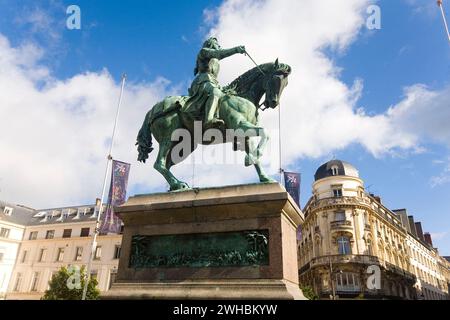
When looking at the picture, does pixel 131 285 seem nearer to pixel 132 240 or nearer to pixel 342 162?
pixel 132 240

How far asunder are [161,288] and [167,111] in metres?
4.09

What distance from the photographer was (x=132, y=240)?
6906 mm

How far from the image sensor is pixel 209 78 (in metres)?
8.52

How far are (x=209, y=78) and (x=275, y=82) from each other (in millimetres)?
1656

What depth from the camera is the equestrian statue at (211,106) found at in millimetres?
7691

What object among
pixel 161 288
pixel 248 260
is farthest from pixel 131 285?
pixel 248 260

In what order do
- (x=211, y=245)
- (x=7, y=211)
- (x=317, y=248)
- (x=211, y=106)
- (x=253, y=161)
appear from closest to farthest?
(x=211, y=245) → (x=253, y=161) → (x=211, y=106) → (x=317, y=248) → (x=7, y=211)

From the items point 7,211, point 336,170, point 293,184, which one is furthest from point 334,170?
point 7,211

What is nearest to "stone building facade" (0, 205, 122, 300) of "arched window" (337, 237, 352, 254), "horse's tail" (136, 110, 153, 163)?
"arched window" (337, 237, 352, 254)

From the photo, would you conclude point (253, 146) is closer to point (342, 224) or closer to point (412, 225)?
point (342, 224)

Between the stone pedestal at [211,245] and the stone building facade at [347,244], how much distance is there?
117 feet

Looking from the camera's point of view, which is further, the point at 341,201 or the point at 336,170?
the point at 336,170

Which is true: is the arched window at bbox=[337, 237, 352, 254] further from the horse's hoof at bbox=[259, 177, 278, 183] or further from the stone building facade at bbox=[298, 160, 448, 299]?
the horse's hoof at bbox=[259, 177, 278, 183]
